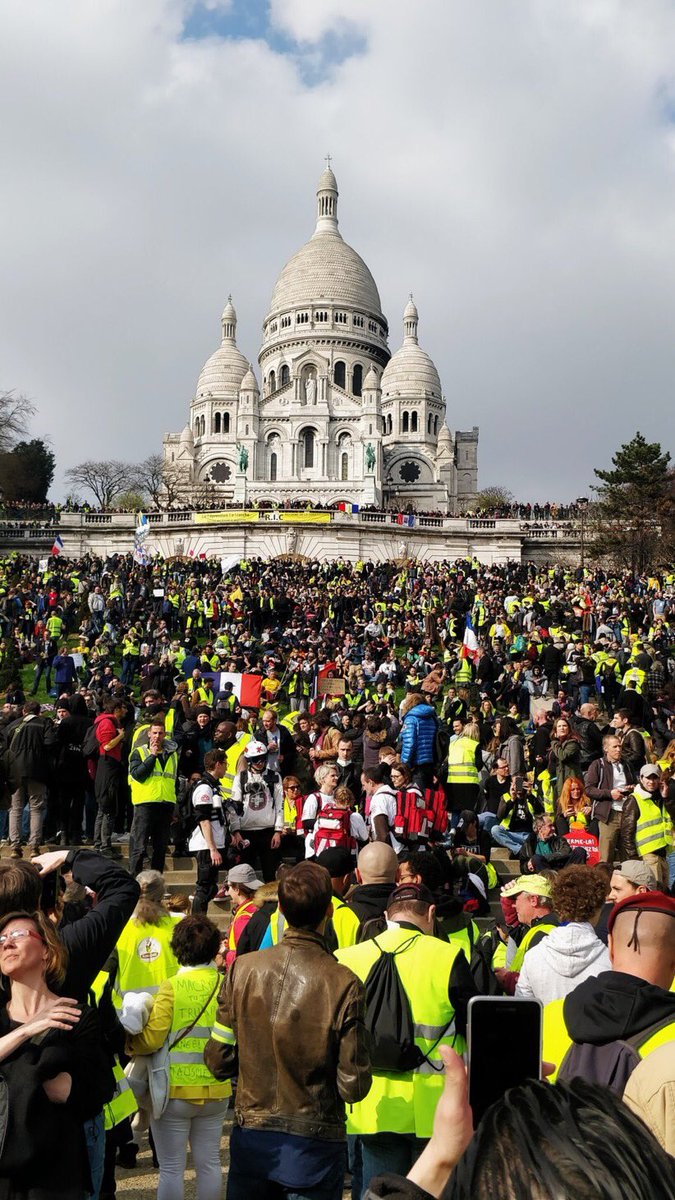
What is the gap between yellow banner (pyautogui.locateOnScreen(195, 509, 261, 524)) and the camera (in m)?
51.3

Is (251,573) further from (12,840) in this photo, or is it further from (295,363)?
(295,363)

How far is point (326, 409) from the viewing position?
87.9 meters

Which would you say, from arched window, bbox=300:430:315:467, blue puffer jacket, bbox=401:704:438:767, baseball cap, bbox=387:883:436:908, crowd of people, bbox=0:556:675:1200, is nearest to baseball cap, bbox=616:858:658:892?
crowd of people, bbox=0:556:675:1200

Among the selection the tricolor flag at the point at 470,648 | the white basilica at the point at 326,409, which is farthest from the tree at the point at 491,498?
the tricolor flag at the point at 470,648

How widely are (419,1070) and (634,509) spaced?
48320mm

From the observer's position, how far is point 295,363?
97812 millimetres

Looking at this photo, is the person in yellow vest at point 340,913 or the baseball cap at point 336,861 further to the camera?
the baseball cap at point 336,861

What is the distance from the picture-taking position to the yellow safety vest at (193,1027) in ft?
15.8

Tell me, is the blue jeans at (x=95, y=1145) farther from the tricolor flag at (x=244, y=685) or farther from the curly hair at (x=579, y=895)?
the tricolor flag at (x=244, y=685)

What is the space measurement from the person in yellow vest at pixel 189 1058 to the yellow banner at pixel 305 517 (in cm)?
4681

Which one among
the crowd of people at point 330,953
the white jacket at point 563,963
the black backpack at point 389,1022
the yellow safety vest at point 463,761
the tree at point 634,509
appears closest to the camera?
the crowd of people at point 330,953

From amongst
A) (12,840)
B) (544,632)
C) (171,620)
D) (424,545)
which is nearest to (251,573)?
(171,620)

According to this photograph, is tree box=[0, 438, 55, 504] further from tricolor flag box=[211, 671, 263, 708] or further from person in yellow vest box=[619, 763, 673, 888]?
person in yellow vest box=[619, 763, 673, 888]

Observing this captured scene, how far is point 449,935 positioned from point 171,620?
2412 cm
